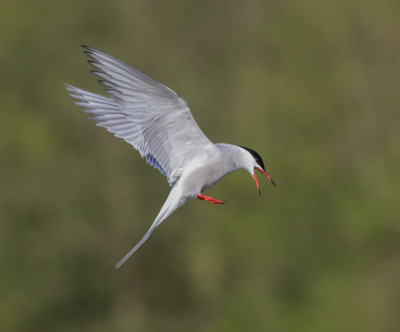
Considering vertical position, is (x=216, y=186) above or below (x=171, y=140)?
below

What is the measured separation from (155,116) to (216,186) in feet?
42.3

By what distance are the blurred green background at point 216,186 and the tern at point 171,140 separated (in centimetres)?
910

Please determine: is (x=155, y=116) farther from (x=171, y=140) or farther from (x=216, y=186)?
(x=216, y=186)

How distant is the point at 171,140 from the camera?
7137mm

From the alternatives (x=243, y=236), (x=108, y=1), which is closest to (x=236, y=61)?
(x=243, y=236)

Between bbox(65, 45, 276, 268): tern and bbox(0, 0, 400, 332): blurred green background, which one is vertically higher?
bbox(65, 45, 276, 268): tern

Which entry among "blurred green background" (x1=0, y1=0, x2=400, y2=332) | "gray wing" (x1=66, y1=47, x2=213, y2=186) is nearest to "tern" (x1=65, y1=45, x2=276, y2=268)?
"gray wing" (x1=66, y1=47, x2=213, y2=186)

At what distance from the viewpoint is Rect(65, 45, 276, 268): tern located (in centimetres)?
687

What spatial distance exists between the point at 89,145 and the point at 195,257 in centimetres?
461

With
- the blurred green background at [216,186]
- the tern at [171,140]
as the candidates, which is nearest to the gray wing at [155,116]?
the tern at [171,140]

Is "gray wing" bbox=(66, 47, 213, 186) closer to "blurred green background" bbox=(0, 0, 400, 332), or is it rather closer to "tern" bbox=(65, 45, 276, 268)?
"tern" bbox=(65, 45, 276, 268)

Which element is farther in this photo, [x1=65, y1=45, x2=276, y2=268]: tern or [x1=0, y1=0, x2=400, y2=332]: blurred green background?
[x1=0, y1=0, x2=400, y2=332]: blurred green background

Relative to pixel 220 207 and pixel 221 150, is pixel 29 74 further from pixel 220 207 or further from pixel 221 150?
pixel 221 150

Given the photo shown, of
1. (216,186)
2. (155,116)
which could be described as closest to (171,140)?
(155,116)
